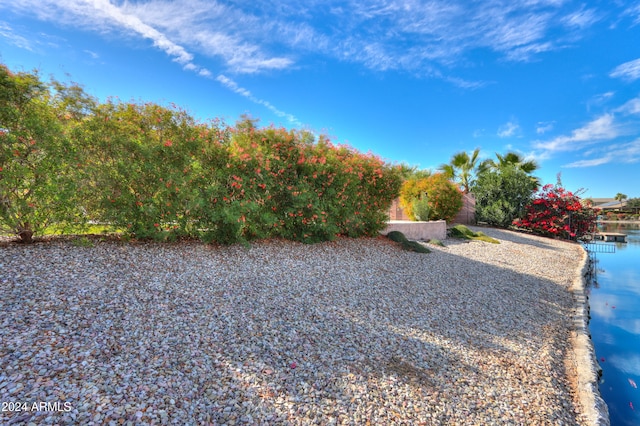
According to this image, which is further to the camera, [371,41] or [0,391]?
[371,41]

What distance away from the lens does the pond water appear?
372 centimetres

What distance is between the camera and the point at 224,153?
19.0ft

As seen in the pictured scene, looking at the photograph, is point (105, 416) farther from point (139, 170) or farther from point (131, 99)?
point (131, 99)

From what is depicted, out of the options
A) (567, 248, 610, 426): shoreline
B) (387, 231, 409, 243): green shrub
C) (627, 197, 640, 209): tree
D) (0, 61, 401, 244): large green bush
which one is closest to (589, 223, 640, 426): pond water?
(567, 248, 610, 426): shoreline

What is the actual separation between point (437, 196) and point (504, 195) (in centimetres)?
478

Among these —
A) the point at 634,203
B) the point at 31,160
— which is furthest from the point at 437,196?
the point at 634,203

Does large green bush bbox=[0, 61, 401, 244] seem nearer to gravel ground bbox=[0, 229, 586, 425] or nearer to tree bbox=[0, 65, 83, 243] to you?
tree bbox=[0, 65, 83, 243]

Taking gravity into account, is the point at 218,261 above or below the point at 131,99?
below

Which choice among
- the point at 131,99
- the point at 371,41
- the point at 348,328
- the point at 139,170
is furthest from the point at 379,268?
the point at 371,41

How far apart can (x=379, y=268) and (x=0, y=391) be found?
217 inches

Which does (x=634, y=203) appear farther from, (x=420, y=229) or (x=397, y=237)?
(x=397, y=237)

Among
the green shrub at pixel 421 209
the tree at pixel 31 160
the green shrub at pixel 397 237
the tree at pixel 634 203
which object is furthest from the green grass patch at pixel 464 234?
the tree at pixel 634 203

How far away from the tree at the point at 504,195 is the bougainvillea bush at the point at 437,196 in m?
2.90

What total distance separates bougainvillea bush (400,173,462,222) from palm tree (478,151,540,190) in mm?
5341
